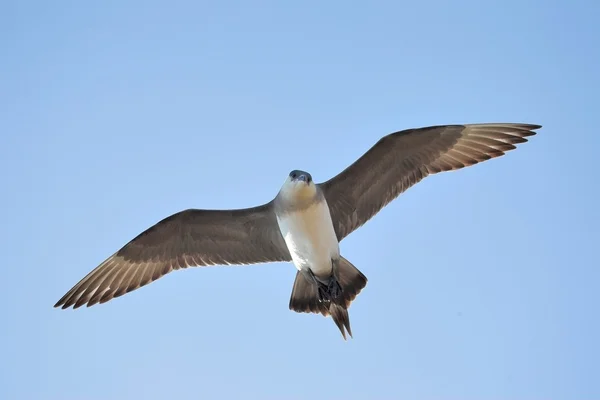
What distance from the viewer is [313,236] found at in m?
11.7

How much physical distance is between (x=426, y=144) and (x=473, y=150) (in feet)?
2.38

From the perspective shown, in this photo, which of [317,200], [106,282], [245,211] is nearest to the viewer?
[317,200]

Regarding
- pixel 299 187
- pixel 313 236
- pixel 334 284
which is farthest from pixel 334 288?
pixel 299 187

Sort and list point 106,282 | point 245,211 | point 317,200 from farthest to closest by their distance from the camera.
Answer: point 106,282 < point 245,211 < point 317,200

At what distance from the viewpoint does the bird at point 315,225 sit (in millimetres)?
11844

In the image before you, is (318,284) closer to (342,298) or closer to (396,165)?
(342,298)

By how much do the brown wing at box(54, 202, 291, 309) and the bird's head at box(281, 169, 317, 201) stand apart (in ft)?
2.40

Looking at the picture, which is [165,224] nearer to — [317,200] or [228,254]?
[228,254]

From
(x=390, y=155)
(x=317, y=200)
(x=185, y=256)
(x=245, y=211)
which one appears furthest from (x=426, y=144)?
(x=185, y=256)

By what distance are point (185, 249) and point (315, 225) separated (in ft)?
7.47

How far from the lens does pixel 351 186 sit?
1238cm

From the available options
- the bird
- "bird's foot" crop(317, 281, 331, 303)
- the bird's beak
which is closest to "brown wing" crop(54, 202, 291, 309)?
the bird

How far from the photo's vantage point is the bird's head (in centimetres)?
1152

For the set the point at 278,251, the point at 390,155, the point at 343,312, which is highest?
the point at 390,155
